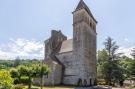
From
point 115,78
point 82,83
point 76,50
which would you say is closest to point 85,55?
point 76,50

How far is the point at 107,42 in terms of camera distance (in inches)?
2239

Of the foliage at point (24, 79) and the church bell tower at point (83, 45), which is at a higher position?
the church bell tower at point (83, 45)

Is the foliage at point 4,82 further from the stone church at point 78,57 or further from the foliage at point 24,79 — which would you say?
the stone church at point 78,57

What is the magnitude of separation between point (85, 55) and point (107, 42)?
1133 centimetres

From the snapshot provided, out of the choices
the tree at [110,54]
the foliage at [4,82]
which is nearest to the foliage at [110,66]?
the tree at [110,54]

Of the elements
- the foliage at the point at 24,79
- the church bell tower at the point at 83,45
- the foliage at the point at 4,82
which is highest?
the church bell tower at the point at 83,45

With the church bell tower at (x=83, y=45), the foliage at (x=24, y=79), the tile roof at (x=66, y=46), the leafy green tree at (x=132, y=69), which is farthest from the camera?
the tile roof at (x=66, y=46)

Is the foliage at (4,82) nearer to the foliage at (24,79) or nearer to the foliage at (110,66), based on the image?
the foliage at (24,79)

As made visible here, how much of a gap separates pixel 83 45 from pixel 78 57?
2.88 metres

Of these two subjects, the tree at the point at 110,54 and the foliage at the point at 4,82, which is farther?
the tree at the point at 110,54

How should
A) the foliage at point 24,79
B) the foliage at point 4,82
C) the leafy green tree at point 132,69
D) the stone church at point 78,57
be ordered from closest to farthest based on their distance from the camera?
the foliage at point 4,82 < the foliage at point 24,79 < the stone church at point 78,57 < the leafy green tree at point 132,69

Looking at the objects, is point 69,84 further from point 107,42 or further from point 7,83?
point 7,83

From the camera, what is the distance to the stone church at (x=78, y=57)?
47.6 metres

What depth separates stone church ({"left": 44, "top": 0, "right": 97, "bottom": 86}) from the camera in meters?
47.6
